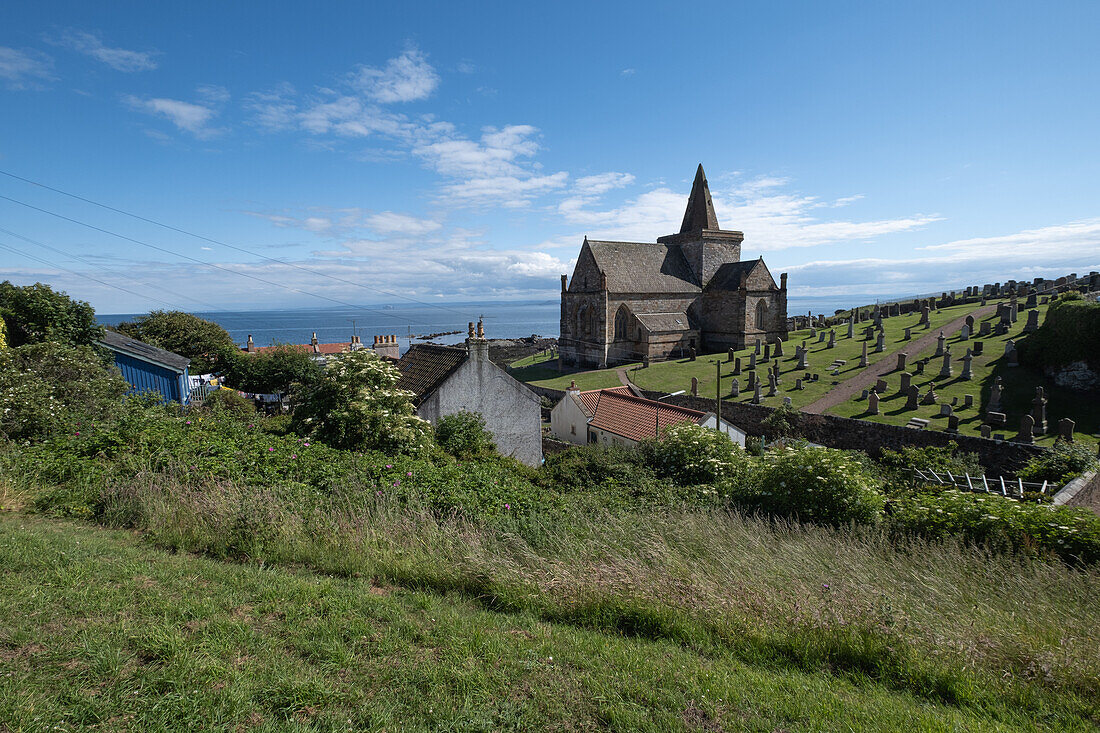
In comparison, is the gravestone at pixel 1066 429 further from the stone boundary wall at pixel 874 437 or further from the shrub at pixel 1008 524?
the shrub at pixel 1008 524

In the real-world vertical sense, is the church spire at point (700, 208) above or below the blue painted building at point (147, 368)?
above

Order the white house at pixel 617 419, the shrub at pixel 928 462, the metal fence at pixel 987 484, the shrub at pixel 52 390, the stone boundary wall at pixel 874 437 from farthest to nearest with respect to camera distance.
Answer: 1. the white house at pixel 617 419
2. the stone boundary wall at pixel 874 437
3. the shrub at pixel 928 462
4. the metal fence at pixel 987 484
5. the shrub at pixel 52 390

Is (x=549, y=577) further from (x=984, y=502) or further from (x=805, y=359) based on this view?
(x=805, y=359)

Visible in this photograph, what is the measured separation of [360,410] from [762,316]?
4571 centimetres

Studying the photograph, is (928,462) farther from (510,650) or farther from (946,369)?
(510,650)

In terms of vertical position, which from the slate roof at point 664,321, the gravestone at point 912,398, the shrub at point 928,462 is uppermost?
the slate roof at point 664,321

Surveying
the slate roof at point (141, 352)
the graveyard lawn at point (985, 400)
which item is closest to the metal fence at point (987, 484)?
the graveyard lawn at point (985, 400)

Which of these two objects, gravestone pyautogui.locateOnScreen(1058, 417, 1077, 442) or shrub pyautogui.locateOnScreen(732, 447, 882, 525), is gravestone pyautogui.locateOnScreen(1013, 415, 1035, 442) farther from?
shrub pyautogui.locateOnScreen(732, 447, 882, 525)

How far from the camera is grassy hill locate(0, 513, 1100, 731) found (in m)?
3.24

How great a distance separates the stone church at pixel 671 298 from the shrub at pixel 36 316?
119 feet

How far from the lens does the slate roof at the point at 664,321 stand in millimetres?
46875

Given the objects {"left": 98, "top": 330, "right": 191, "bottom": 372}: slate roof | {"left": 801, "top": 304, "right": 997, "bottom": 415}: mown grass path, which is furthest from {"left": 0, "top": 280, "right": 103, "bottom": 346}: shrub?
{"left": 801, "top": 304, "right": 997, "bottom": 415}: mown grass path

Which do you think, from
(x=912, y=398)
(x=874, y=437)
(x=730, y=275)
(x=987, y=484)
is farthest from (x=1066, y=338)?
(x=730, y=275)

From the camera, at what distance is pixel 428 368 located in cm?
1778
